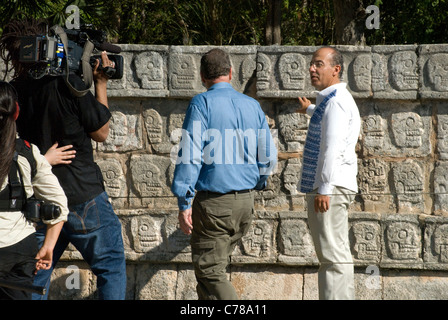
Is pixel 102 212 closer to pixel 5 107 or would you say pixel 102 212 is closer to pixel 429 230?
pixel 5 107

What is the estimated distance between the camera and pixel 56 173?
13.2ft

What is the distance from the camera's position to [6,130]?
328 centimetres


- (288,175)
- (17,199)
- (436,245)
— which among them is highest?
(288,175)

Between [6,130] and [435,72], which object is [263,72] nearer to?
[435,72]

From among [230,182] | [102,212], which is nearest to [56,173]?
[102,212]

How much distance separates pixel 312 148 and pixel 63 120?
4.84ft

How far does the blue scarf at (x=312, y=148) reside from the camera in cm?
414

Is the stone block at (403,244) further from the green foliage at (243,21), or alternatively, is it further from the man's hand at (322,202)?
the green foliage at (243,21)

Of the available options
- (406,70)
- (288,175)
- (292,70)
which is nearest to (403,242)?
(288,175)

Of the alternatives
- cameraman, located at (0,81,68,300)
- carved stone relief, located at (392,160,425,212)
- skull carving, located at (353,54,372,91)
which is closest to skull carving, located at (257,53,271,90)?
skull carving, located at (353,54,372,91)

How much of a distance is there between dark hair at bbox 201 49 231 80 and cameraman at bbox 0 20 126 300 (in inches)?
25.5

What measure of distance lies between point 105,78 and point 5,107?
3.29 feet

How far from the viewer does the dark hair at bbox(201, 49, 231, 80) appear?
411 centimetres

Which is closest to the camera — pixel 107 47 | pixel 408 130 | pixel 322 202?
pixel 322 202
